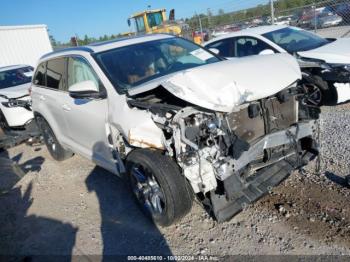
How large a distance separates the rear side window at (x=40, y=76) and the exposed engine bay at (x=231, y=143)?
273cm

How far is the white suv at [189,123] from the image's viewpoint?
289 cm

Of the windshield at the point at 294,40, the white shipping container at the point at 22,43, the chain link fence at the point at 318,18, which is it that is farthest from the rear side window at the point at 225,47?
the white shipping container at the point at 22,43

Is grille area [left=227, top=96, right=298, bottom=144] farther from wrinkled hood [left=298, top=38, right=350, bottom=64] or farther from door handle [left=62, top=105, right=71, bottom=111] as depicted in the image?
→ wrinkled hood [left=298, top=38, right=350, bottom=64]

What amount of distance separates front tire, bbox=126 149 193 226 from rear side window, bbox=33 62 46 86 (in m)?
2.85

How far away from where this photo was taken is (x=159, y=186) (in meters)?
3.12

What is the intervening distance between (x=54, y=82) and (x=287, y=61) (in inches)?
136

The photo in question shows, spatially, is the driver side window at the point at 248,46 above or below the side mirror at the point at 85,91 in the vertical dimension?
below

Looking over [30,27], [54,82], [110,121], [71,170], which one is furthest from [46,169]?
[30,27]

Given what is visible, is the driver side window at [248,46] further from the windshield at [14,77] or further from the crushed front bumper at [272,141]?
the windshield at [14,77]

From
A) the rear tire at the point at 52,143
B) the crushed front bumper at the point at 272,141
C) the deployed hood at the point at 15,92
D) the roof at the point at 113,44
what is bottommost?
the rear tire at the point at 52,143

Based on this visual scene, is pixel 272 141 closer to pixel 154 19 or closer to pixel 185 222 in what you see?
pixel 185 222

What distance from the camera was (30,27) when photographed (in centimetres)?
→ 2048

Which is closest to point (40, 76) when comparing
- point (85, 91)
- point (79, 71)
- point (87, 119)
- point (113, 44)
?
point (79, 71)

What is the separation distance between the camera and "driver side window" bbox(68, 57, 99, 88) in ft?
12.7
